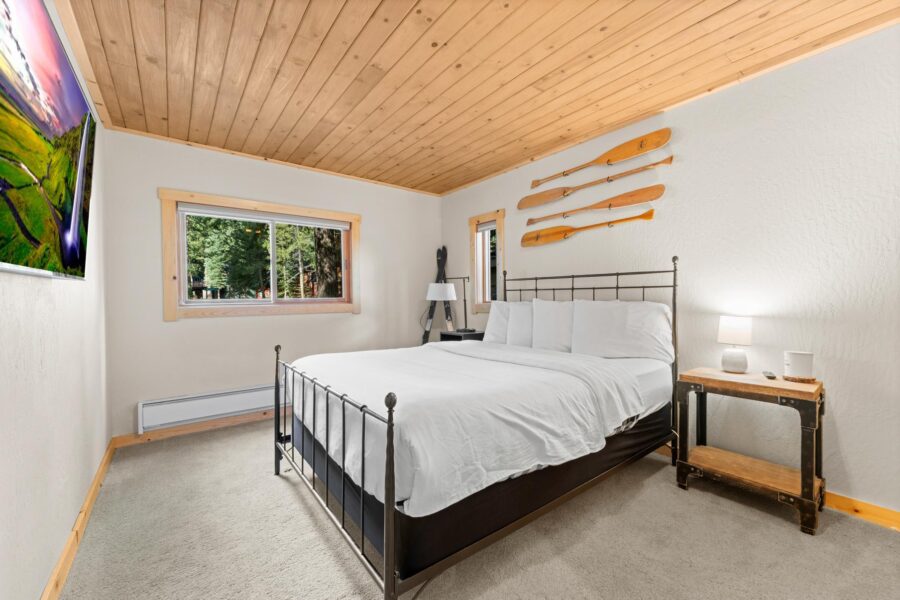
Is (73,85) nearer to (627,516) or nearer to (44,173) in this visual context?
(44,173)

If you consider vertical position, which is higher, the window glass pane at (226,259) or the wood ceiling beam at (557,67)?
the wood ceiling beam at (557,67)

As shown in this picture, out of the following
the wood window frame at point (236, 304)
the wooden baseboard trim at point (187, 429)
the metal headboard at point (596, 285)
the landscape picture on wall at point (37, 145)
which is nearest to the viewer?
the landscape picture on wall at point (37, 145)

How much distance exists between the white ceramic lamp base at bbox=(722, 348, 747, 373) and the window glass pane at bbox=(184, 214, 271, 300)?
3.82 metres

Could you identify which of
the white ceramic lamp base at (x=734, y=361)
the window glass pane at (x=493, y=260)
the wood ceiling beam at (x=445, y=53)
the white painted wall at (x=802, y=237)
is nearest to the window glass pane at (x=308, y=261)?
the wood ceiling beam at (x=445, y=53)

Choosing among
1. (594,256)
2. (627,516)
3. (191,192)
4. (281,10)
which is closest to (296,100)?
(281,10)

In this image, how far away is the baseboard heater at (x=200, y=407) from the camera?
307 cm

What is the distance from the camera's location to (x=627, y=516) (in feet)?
6.52

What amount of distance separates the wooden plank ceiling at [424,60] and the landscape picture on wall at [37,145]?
615 millimetres

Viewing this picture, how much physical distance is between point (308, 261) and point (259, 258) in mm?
485

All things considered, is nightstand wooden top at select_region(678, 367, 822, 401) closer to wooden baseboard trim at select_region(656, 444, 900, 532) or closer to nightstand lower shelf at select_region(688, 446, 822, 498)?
nightstand lower shelf at select_region(688, 446, 822, 498)

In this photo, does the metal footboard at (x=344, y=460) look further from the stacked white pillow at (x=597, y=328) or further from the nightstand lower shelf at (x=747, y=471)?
the nightstand lower shelf at (x=747, y=471)

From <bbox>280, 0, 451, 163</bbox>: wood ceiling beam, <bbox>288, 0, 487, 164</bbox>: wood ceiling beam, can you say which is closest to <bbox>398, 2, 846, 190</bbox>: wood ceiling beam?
<bbox>288, 0, 487, 164</bbox>: wood ceiling beam

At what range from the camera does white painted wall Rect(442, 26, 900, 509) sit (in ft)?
6.42

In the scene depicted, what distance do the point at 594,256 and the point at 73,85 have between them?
10.9 ft
